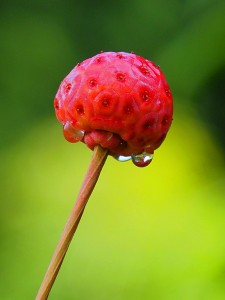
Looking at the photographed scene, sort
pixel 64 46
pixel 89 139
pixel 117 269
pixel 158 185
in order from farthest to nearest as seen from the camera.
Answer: pixel 64 46, pixel 158 185, pixel 117 269, pixel 89 139

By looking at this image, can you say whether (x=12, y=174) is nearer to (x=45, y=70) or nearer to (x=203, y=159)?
(x=45, y=70)

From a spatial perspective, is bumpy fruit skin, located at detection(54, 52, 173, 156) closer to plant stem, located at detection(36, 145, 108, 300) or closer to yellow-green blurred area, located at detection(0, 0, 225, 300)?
plant stem, located at detection(36, 145, 108, 300)

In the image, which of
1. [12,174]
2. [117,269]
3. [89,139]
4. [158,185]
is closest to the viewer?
[89,139]

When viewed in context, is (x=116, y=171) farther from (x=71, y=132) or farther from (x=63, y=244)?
(x=63, y=244)

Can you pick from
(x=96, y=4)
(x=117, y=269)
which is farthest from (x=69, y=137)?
(x=96, y=4)

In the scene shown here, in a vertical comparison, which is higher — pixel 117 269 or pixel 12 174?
pixel 12 174

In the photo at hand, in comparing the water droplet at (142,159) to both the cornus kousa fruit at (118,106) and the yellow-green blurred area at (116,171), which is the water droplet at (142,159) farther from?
the yellow-green blurred area at (116,171)

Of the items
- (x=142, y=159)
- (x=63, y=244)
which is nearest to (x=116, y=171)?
(x=142, y=159)
